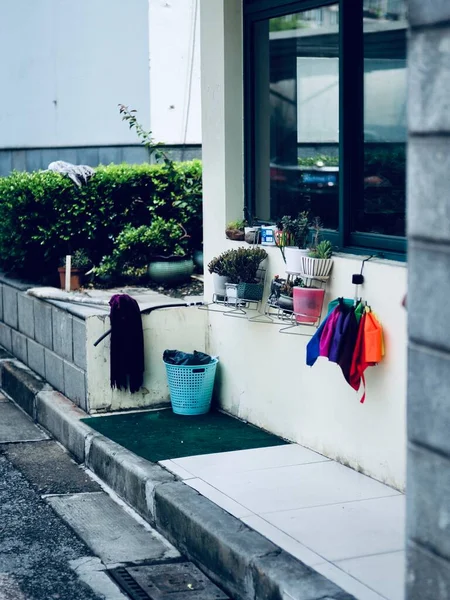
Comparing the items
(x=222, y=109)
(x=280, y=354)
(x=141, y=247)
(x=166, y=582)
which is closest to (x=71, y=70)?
(x=141, y=247)

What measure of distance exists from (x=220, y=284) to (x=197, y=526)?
2470mm

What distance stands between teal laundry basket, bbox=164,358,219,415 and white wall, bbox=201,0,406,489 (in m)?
0.18

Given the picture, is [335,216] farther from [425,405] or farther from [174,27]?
[174,27]

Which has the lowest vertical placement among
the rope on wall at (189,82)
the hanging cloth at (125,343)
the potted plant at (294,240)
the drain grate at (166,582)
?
the drain grate at (166,582)

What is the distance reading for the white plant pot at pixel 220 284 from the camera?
7355mm

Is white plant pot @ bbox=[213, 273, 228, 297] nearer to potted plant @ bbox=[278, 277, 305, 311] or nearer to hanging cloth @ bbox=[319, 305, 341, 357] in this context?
potted plant @ bbox=[278, 277, 305, 311]

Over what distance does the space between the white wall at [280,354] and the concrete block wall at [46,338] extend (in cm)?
112

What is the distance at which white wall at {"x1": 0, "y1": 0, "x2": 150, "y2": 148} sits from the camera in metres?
12.2

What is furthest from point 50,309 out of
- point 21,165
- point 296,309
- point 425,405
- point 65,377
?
point 425,405

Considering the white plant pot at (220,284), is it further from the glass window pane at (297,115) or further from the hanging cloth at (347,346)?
the hanging cloth at (347,346)

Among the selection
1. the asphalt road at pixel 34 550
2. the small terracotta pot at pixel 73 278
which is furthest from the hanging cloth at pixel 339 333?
the small terracotta pot at pixel 73 278

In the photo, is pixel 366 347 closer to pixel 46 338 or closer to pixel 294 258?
pixel 294 258

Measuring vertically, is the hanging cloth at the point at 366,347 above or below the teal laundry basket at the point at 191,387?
above

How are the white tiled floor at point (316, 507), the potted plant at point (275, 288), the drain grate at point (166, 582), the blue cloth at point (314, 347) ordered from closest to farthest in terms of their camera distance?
the white tiled floor at point (316, 507), the drain grate at point (166, 582), the blue cloth at point (314, 347), the potted plant at point (275, 288)
